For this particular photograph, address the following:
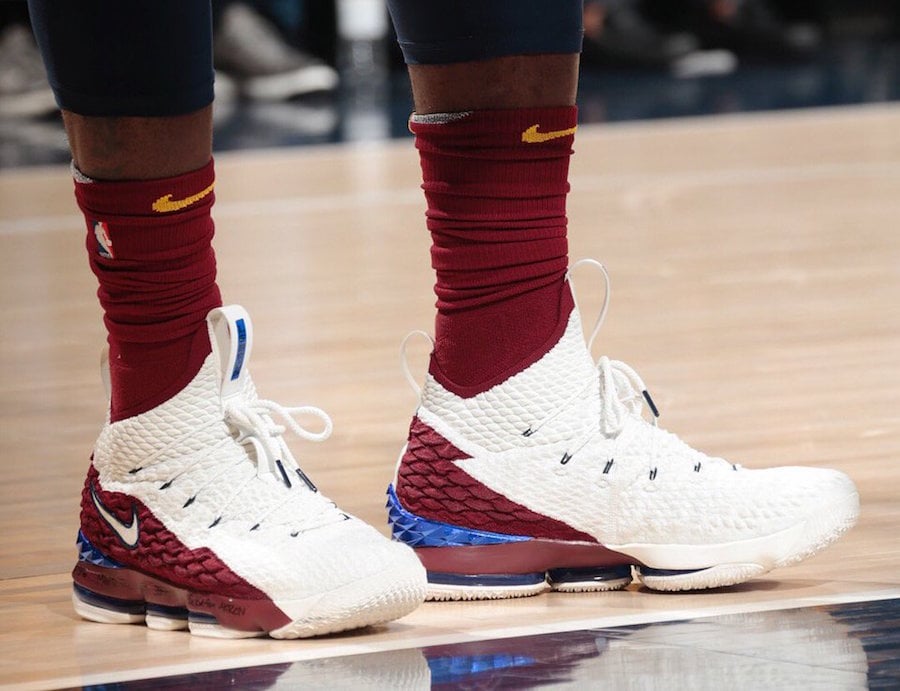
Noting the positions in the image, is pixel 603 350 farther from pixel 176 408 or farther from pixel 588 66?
pixel 588 66

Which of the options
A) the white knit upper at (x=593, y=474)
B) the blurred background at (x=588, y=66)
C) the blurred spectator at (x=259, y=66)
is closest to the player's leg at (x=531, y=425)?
the white knit upper at (x=593, y=474)

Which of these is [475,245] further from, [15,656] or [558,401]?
[15,656]

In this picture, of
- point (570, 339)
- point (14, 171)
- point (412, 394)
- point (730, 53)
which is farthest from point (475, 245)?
point (730, 53)

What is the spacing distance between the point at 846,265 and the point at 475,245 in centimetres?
112

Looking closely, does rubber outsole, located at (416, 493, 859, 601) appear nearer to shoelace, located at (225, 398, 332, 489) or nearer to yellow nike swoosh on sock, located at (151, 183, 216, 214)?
shoelace, located at (225, 398, 332, 489)

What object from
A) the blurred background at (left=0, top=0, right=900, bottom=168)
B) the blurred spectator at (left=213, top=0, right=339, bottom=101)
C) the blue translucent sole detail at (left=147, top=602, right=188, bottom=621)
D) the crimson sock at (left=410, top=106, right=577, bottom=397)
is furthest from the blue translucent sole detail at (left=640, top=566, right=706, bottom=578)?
the blurred spectator at (left=213, top=0, right=339, bottom=101)

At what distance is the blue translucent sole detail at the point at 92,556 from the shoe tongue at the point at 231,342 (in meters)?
0.10

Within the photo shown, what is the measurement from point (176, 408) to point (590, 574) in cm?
21

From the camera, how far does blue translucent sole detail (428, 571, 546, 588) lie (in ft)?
2.76

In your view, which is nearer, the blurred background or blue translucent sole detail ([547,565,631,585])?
blue translucent sole detail ([547,565,631,585])

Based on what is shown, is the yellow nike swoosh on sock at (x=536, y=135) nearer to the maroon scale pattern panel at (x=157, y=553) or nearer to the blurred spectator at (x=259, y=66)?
the maroon scale pattern panel at (x=157, y=553)

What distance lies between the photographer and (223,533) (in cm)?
80

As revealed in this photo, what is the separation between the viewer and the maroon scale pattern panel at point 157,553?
31.2 inches

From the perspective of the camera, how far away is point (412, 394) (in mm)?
1358
